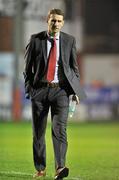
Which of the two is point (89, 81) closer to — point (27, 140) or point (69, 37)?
point (27, 140)

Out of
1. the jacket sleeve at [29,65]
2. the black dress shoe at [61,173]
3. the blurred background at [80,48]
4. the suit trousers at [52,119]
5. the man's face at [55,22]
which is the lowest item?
the blurred background at [80,48]

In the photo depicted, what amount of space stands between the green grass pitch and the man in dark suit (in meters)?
0.64

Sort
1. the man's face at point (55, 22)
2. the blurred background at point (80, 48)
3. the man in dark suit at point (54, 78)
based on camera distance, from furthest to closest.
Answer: the blurred background at point (80, 48)
the man in dark suit at point (54, 78)
the man's face at point (55, 22)

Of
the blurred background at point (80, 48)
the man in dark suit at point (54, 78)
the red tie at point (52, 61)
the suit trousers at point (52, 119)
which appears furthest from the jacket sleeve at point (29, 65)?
the blurred background at point (80, 48)

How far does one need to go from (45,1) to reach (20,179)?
57.3 ft

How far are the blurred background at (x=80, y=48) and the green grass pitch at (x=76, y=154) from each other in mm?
4626

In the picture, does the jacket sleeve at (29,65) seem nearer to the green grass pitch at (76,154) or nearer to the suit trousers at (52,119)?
the suit trousers at (52,119)

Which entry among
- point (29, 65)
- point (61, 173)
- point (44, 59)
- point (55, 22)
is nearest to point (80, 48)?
point (29, 65)

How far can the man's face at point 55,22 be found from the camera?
27.8 feet

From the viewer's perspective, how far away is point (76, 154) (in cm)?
1327

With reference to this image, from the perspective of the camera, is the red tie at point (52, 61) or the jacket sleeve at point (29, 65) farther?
the jacket sleeve at point (29, 65)

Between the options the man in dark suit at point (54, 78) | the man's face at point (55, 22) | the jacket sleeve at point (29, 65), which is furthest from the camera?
the jacket sleeve at point (29, 65)

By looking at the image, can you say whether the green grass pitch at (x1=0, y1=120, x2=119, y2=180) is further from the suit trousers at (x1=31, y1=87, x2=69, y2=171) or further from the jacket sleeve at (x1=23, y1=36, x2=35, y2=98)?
the jacket sleeve at (x1=23, y1=36, x2=35, y2=98)

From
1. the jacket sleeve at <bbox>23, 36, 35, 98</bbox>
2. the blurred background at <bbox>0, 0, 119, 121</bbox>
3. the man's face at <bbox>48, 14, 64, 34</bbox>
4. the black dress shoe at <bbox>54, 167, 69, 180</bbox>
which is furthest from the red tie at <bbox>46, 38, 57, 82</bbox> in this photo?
the blurred background at <bbox>0, 0, 119, 121</bbox>
